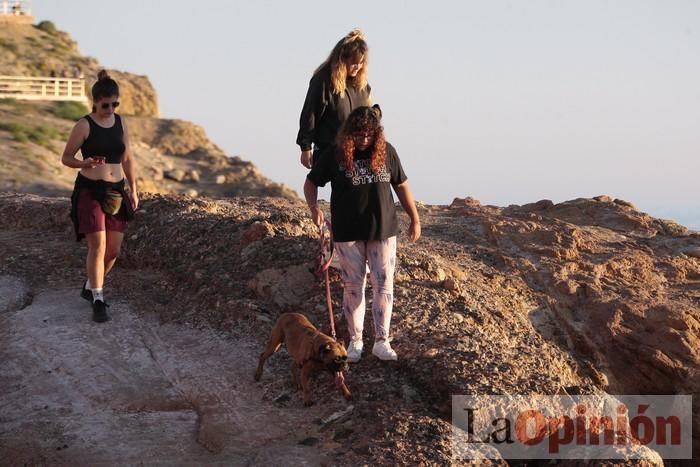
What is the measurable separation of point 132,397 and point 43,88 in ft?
113

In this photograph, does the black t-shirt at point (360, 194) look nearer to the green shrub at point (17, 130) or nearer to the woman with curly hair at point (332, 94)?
the woman with curly hair at point (332, 94)

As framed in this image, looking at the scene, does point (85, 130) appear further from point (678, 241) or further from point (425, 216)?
point (678, 241)

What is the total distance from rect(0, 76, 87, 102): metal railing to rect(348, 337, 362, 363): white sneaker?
33.7 meters

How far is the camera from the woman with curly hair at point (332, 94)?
20.6 ft

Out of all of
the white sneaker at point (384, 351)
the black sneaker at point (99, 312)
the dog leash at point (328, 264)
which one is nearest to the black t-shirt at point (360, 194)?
the dog leash at point (328, 264)

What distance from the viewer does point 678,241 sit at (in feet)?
33.7

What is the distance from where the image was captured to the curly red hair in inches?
226

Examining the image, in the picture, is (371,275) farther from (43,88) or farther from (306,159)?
(43,88)

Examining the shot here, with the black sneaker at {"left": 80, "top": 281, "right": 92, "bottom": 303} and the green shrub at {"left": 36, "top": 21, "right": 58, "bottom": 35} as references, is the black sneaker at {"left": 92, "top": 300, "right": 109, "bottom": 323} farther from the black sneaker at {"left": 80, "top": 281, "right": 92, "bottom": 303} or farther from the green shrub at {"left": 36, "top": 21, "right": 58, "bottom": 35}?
the green shrub at {"left": 36, "top": 21, "right": 58, "bottom": 35}

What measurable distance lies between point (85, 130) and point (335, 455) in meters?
3.24

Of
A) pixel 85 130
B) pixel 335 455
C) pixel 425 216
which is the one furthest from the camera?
pixel 425 216

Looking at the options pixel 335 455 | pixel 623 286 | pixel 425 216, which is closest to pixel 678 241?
pixel 623 286

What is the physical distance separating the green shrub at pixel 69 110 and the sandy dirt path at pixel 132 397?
101ft

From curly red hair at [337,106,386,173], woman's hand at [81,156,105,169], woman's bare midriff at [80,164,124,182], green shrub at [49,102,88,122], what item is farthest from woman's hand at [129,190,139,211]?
green shrub at [49,102,88,122]
